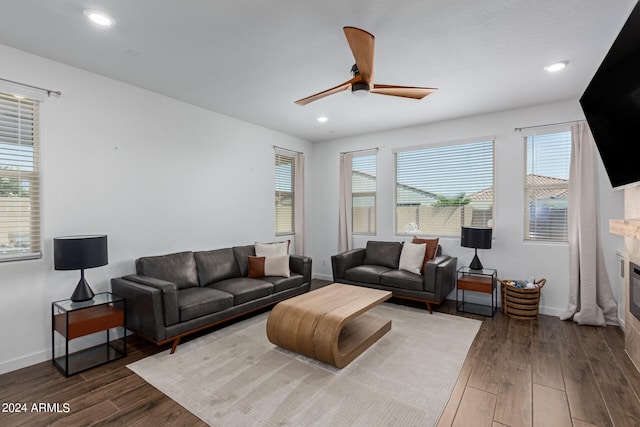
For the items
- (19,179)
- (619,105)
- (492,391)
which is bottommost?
(492,391)

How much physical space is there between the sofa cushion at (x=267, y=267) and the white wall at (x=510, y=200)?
6.67 feet

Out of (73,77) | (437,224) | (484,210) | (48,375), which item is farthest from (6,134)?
(484,210)

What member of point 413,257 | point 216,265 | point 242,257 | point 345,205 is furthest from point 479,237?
point 216,265

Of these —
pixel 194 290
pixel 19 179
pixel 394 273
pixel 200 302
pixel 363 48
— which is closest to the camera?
pixel 363 48

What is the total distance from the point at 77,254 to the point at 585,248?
5.43m

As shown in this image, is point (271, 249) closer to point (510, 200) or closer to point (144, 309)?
point (144, 309)

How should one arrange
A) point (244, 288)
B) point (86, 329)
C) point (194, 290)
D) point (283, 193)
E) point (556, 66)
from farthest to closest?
point (283, 193) < point (244, 288) < point (194, 290) < point (556, 66) < point (86, 329)

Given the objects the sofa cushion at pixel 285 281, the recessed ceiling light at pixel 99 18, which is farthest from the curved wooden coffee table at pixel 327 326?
the recessed ceiling light at pixel 99 18

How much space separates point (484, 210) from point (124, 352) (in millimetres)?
4818

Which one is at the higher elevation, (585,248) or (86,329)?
(585,248)

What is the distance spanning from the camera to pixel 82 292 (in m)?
2.86

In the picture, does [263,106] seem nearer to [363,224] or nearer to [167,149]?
[167,149]

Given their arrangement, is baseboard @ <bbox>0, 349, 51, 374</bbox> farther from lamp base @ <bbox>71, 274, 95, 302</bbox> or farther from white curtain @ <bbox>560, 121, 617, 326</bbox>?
white curtain @ <bbox>560, 121, 617, 326</bbox>

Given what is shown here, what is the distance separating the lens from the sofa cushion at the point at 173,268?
3.41m
